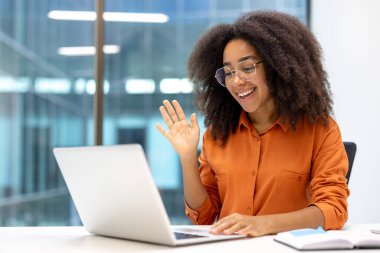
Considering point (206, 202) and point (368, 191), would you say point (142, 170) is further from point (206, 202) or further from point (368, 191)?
point (368, 191)

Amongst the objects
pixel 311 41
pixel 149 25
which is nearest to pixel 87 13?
pixel 149 25

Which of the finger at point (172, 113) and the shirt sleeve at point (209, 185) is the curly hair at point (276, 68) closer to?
the shirt sleeve at point (209, 185)

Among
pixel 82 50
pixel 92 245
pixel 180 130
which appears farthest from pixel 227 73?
pixel 82 50

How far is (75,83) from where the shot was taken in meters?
3.90

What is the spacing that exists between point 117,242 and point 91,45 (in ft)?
8.06

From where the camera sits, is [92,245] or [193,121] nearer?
[92,245]

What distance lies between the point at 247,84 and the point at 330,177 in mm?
416

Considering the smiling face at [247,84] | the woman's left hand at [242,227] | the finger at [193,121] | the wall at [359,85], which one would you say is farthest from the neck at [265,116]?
the wall at [359,85]

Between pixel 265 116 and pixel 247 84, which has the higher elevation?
pixel 247 84

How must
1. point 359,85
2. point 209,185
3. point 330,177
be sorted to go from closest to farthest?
point 330,177
point 209,185
point 359,85

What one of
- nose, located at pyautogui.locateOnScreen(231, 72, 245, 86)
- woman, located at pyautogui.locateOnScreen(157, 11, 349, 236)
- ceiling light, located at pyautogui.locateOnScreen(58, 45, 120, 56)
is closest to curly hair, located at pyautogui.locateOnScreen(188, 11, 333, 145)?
woman, located at pyautogui.locateOnScreen(157, 11, 349, 236)

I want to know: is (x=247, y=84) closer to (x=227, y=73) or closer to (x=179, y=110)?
(x=227, y=73)

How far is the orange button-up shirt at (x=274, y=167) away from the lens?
176cm

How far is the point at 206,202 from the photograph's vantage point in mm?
1835
